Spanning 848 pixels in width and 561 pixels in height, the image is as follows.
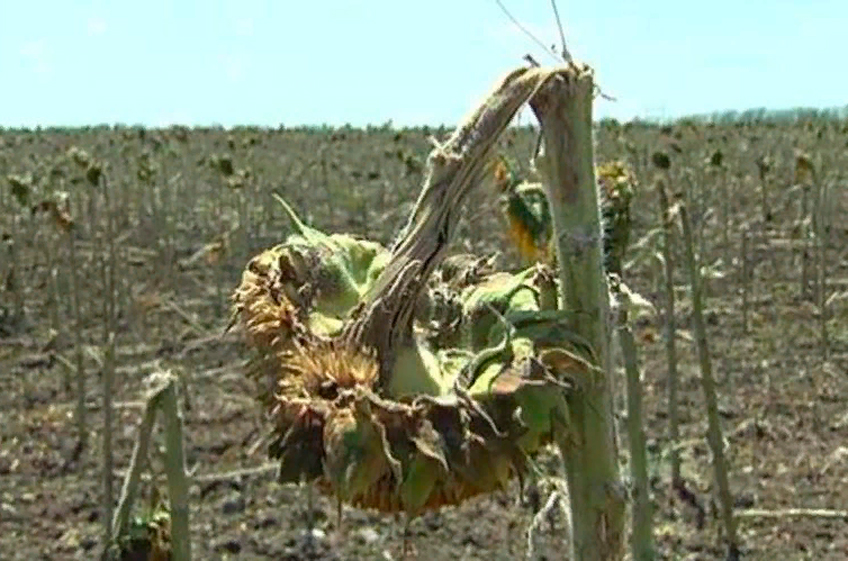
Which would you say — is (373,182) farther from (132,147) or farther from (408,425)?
(408,425)

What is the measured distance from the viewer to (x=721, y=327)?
368 inches

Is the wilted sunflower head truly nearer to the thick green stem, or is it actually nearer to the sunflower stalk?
the sunflower stalk

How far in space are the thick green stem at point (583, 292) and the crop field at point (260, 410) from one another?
5cm

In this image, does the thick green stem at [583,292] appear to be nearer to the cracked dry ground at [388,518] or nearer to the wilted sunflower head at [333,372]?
the wilted sunflower head at [333,372]

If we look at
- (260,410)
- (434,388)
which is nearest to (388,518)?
(260,410)

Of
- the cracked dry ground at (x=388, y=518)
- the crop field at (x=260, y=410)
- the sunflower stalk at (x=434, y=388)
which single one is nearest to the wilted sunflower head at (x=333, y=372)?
the sunflower stalk at (x=434, y=388)

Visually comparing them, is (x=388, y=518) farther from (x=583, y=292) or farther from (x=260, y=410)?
(x=583, y=292)

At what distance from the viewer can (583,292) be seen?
3.17ft

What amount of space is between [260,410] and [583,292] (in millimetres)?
5755

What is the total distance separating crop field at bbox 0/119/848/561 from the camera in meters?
5.36

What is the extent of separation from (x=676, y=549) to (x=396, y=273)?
4.46 metres

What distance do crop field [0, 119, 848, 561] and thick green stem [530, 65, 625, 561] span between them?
0.05 metres

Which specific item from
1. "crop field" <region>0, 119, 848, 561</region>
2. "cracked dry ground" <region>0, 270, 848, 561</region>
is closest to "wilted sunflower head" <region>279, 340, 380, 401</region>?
"crop field" <region>0, 119, 848, 561</region>

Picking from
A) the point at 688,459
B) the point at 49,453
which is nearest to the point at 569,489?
the point at 688,459
